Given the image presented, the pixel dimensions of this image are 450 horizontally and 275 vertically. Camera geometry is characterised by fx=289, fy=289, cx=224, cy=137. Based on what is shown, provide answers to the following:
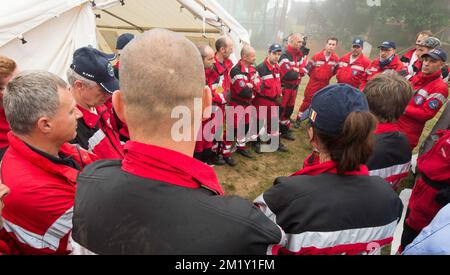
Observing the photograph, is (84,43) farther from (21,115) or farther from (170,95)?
(170,95)

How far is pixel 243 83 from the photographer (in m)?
4.88

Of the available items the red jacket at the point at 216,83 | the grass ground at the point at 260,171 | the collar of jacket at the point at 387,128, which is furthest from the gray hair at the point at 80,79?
the grass ground at the point at 260,171

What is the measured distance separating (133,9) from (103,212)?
776 cm

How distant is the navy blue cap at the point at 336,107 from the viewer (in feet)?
4.57

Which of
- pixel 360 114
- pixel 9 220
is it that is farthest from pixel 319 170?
pixel 9 220

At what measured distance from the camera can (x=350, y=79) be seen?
6.55m

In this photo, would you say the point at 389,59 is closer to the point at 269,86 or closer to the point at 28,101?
the point at 269,86

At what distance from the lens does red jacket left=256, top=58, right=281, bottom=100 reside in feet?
17.5

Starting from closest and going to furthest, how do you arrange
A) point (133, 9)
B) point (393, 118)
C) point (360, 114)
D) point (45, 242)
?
point (360, 114) < point (45, 242) < point (393, 118) < point (133, 9)

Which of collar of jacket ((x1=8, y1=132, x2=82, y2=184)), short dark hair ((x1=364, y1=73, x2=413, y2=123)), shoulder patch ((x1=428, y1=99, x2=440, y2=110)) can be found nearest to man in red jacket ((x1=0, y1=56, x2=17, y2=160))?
collar of jacket ((x1=8, y1=132, x2=82, y2=184))

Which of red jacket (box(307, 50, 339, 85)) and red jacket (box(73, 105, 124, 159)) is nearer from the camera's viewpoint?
red jacket (box(73, 105, 124, 159))

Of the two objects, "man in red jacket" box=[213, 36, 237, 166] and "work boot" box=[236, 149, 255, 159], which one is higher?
"man in red jacket" box=[213, 36, 237, 166]

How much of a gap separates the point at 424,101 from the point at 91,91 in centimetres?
399

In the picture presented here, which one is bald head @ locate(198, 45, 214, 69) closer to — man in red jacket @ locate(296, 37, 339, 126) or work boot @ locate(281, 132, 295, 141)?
work boot @ locate(281, 132, 295, 141)
